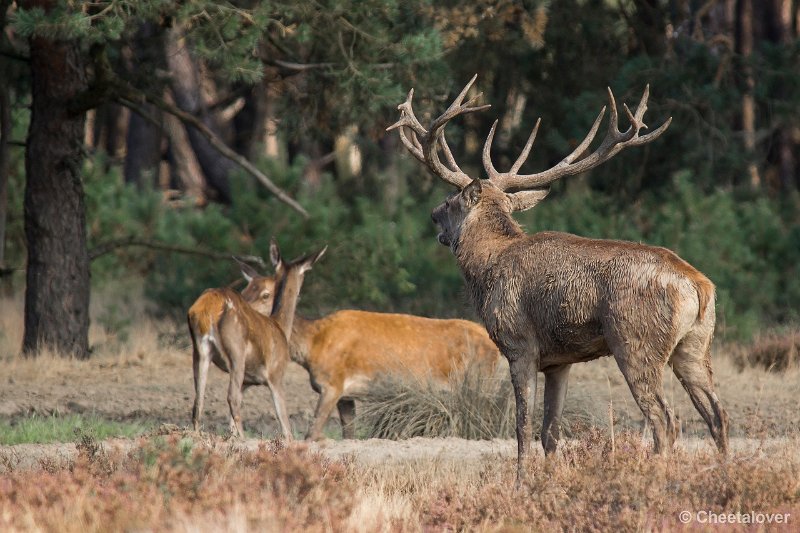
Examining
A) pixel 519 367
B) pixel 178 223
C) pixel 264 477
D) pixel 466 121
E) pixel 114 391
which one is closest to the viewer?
pixel 264 477

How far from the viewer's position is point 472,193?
9438mm

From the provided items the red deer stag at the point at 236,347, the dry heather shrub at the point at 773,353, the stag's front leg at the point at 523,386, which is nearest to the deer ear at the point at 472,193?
the stag's front leg at the point at 523,386

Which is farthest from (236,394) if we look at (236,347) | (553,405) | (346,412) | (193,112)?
(193,112)

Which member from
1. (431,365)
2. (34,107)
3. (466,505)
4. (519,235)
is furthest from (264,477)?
(34,107)

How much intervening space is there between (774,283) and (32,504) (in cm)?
1405

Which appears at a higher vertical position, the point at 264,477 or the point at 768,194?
the point at 768,194

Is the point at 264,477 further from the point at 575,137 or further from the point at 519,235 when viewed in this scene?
the point at 575,137

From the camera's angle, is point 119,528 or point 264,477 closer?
point 119,528

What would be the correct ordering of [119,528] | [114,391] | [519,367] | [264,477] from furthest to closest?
[114,391] < [519,367] < [264,477] < [119,528]

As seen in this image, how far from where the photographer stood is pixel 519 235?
9.16m

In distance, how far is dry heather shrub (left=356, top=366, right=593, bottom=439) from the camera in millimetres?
11664

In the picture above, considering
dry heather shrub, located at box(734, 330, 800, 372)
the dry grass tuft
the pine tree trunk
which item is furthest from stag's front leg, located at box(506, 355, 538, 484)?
the pine tree trunk

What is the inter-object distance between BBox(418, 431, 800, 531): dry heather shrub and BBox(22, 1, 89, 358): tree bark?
810 cm

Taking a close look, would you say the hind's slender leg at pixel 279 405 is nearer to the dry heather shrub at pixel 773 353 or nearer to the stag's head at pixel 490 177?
the stag's head at pixel 490 177
